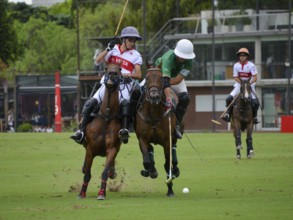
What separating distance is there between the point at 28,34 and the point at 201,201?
95.4m

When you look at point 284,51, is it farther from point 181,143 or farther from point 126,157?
point 126,157

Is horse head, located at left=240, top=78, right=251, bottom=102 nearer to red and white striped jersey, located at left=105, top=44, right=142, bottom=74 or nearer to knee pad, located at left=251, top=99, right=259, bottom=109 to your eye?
knee pad, located at left=251, top=99, right=259, bottom=109

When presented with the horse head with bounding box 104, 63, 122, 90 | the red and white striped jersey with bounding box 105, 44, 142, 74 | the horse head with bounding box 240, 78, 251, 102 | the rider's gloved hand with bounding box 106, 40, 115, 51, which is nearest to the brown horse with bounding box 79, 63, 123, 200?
the horse head with bounding box 104, 63, 122, 90

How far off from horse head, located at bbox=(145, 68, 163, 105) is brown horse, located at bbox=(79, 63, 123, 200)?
555mm

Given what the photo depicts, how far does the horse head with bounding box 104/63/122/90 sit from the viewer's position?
19.7 metres

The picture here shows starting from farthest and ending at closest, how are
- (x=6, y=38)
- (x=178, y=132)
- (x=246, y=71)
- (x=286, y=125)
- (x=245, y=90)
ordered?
1. (x=6, y=38)
2. (x=286, y=125)
3. (x=246, y=71)
4. (x=245, y=90)
5. (x=178, y=132)

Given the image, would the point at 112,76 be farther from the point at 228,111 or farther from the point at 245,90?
the point at 228,111

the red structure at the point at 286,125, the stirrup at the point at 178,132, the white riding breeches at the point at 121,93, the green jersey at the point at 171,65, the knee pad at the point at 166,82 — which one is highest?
the green jersey at the point at 171,65

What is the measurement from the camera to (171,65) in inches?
858

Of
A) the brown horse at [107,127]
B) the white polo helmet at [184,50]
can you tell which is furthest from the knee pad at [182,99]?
the brown horse at [107,127]

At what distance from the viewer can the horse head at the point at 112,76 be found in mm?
19672

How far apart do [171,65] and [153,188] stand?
2.65 m

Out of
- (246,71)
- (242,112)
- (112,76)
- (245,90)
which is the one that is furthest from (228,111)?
(112,76)

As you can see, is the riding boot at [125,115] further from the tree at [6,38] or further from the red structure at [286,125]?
the tree at [6,38]
